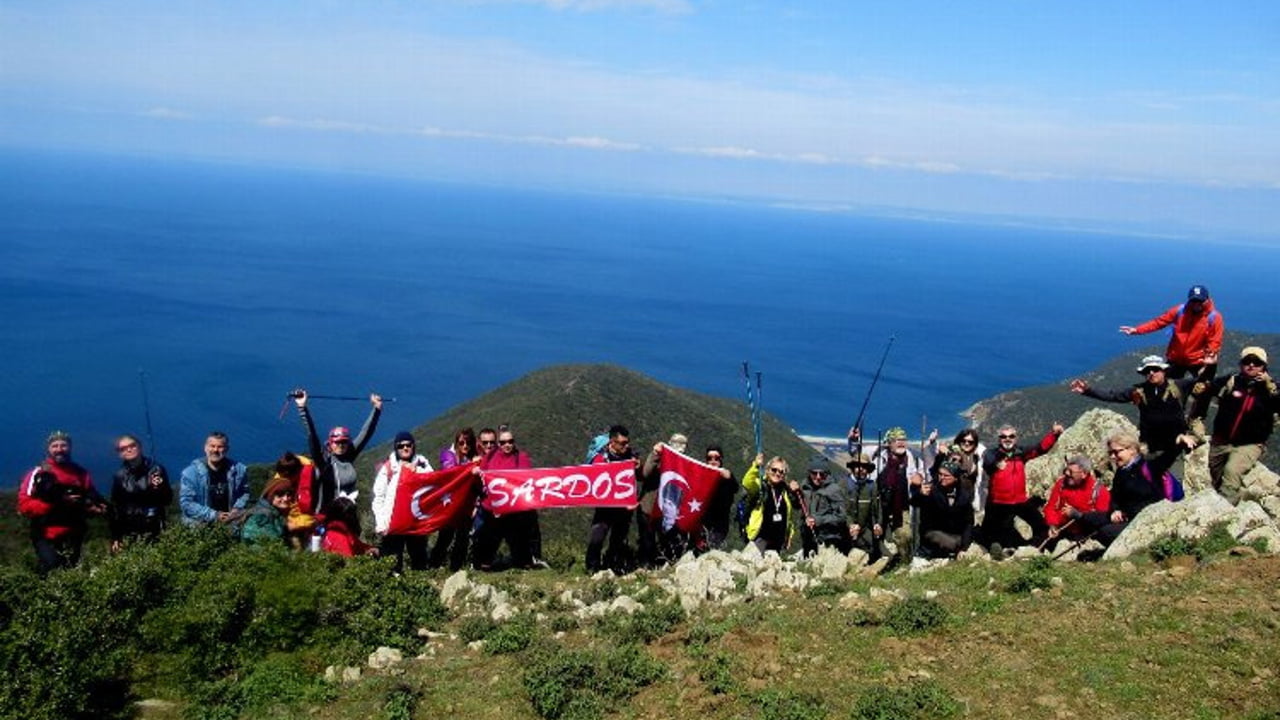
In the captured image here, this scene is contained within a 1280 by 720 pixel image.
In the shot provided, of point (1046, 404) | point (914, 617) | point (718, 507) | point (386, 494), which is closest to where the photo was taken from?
point (914, 617)

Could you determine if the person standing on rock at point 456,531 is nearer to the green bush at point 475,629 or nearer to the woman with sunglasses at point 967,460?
the green bush at point 475,629

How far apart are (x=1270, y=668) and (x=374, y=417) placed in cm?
1065

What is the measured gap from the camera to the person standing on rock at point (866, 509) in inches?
497

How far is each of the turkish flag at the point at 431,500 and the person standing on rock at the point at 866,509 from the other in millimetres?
5570

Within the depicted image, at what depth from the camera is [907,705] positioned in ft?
24.1

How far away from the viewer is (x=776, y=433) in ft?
288

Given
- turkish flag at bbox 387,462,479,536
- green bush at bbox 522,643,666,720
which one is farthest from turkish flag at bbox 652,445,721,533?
green bush at bbox 522,643,666,720

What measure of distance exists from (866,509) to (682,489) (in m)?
2.73

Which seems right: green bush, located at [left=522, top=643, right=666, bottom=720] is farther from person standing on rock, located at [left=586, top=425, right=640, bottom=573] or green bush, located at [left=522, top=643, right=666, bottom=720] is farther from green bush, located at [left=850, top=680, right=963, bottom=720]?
person standing on rock, located at [left=586, top=425, right=640, bottom=573]

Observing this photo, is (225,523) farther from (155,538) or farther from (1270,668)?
(1270,668)

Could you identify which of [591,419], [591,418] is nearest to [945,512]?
[591,419]

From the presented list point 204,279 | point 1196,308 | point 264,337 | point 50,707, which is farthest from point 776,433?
point 204,279

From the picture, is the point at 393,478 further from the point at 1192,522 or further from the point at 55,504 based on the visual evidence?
the point at 1192,522

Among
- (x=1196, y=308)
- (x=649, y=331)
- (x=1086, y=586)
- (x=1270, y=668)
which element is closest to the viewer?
(x=1270, y=668)
